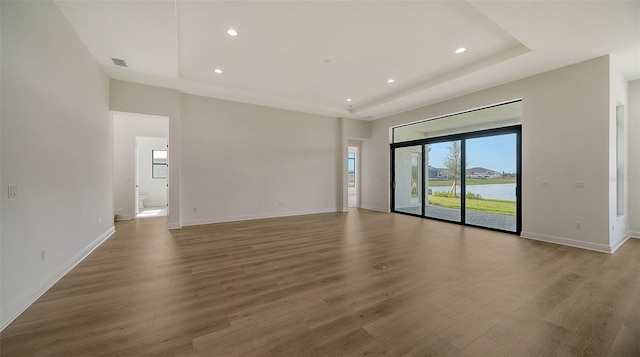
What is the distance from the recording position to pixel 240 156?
6.35m

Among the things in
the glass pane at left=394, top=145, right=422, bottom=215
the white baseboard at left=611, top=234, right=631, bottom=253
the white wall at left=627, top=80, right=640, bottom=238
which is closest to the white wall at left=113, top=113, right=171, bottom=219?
the glass pane at left=394, top=145, right=422, bottom=215

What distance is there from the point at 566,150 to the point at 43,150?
7450mm

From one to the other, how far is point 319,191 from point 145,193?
21.9ft

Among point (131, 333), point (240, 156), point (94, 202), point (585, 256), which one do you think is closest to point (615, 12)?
point (585, 256)

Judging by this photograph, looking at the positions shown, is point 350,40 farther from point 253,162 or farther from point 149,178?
point 149,178

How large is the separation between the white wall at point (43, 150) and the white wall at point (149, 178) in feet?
18.9

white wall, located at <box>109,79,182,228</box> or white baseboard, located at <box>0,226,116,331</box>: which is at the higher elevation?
white wall, located at <box>109,79,182,228</box>

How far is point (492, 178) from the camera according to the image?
5.37m

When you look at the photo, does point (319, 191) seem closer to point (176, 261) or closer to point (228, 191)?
point (228, 191)

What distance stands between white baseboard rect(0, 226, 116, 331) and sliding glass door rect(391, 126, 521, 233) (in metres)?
7.22

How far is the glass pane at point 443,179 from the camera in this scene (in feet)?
→ 19.9

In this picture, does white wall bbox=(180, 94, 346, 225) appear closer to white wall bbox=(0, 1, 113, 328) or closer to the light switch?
white wall bbox=(0, 1, 113, 328)

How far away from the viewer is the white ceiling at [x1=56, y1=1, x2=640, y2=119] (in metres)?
2.82

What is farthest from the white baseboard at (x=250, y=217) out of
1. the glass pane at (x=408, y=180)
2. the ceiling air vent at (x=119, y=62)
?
the ceiling air vent at (x=119, y=62)
